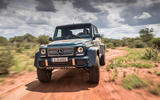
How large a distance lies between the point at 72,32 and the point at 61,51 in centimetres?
143

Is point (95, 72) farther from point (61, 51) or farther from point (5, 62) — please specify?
point (5, 62)

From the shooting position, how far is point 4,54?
5.36 meters

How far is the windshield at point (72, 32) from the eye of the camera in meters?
4.59

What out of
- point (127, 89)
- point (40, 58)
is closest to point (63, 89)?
point (40, 58)

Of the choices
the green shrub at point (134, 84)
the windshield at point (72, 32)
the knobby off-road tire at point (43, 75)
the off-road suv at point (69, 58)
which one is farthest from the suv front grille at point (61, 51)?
the green shrub at point (134, 84)

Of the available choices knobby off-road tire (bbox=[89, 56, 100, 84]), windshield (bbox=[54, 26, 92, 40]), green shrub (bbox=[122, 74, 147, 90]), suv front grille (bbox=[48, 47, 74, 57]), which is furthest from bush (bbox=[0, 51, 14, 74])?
green shrub (bbox=[122, 74, 147, 90])

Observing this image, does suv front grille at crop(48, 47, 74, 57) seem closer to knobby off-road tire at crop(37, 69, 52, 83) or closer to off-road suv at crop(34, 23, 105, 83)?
off-road suv at crop(34, 23, 105, 83)

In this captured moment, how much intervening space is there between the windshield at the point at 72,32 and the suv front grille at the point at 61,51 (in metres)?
1.17

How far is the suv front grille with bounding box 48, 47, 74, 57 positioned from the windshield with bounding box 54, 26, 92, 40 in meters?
1.17

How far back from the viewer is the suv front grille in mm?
3426

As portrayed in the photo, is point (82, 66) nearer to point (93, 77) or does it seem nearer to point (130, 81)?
point (93, 77)

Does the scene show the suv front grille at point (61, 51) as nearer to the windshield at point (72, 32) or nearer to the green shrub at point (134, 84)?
the windshield at point (72, 32)

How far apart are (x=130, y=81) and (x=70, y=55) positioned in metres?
1.68

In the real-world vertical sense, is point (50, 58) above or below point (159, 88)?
above
